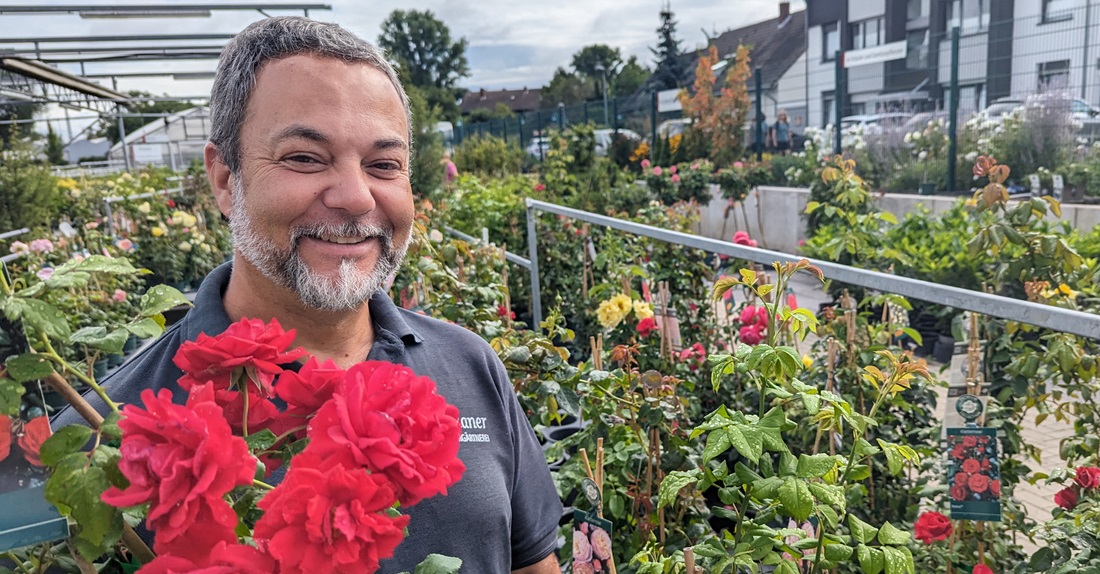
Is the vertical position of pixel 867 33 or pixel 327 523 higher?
pixel 867 33

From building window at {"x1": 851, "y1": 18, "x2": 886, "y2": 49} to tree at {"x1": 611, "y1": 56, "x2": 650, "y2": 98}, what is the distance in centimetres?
2893

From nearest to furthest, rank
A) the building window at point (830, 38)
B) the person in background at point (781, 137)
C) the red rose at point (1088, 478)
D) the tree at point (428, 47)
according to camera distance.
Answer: the red rose at point (1088, 478) < the person in background at point (781, 137) < the building window at point (830, 38) < the tree at point (428, 47)

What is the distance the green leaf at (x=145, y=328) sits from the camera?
25.4 inches

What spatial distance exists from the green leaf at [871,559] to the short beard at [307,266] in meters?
0.86

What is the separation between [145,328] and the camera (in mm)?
652

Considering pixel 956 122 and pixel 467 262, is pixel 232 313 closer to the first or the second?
pixel 467 262

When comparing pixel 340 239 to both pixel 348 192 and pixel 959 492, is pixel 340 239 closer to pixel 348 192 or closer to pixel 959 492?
pixel 348 192

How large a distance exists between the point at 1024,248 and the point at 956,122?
283 inches

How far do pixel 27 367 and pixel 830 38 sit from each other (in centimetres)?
2605

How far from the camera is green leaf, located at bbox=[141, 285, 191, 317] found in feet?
2.25

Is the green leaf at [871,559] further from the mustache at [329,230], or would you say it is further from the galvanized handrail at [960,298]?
the mustache at [329,230]

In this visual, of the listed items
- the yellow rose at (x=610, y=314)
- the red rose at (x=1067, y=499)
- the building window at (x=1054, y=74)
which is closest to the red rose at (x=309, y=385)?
the red rose at (x=1067, y=499)

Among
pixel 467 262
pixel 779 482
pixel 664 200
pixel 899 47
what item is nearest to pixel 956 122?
pixel 664 200

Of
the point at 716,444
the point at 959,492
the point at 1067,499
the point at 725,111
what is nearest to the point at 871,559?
the point at 716,444
